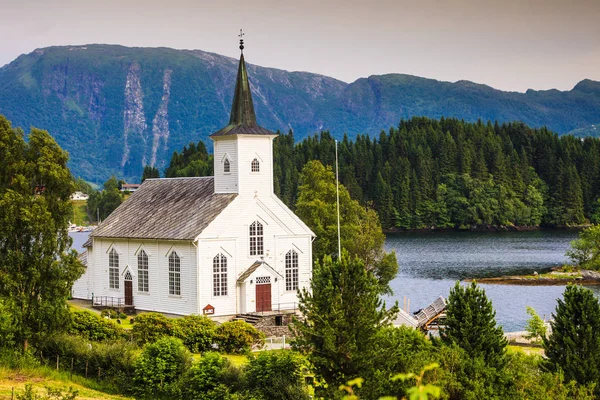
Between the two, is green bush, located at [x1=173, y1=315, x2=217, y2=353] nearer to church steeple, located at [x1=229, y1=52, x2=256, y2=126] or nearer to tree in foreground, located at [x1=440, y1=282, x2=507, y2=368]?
tree in foreground, located at [x1=440, y1=282, x2=507, y2=368]

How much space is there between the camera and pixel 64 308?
39.3 m

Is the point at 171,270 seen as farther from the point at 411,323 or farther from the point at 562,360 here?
the point at 562,360

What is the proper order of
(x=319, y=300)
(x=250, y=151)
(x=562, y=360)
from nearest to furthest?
1. (x=319, y=300)
2. (x=562, y=360)
3. (x=250, y=151)

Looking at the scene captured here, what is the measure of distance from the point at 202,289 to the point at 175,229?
3804 millimetres

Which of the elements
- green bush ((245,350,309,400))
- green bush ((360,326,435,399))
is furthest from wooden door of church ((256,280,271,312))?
green bush ((360,326,435,399))

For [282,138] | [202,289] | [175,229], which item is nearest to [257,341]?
[202,289]

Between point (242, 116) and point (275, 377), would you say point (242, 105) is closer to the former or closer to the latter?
point (242, 116)

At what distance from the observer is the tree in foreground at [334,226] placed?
67500mm

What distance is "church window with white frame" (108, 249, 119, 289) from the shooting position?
56500mm

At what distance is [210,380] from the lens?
107 feet

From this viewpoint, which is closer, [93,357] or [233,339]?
[93,357]

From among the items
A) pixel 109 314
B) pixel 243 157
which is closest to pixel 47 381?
pixel 109 314

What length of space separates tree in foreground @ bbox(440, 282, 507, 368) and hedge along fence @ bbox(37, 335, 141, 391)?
1160 cm

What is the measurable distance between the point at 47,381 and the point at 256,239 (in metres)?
19.4
